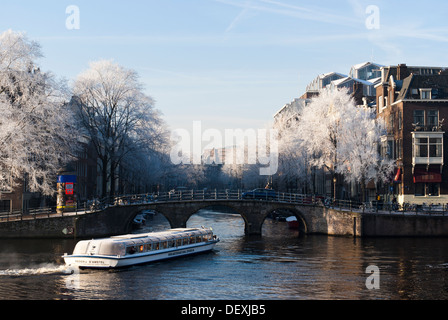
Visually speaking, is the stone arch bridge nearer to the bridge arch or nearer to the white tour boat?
the bridge arch

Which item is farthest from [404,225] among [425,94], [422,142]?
[425,94]

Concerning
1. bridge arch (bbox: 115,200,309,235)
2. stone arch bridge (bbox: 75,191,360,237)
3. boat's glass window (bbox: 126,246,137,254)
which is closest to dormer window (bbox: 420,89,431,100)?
stone arch bridge (bbox: 75,191,360,237)

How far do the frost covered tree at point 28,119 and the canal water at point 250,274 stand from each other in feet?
22.7

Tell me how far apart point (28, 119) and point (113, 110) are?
48.2 ft

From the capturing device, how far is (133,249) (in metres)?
42.8

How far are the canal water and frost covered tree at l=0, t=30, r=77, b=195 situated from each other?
6928mm

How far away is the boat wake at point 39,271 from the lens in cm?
3803

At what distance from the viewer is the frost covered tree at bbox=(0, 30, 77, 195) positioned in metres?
53.8

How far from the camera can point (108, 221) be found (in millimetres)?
60438

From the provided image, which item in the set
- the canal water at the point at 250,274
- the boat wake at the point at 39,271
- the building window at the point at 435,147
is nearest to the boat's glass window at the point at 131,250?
the canal water at the point at 250,274

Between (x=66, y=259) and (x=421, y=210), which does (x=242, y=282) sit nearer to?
(x=66, y=259)

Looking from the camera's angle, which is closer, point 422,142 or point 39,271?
point 39,271

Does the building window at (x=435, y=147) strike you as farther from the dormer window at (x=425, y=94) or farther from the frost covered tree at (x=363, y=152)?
the dormer window at (x=425, y=94)

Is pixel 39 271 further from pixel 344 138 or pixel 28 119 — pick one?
pixel 344 138
